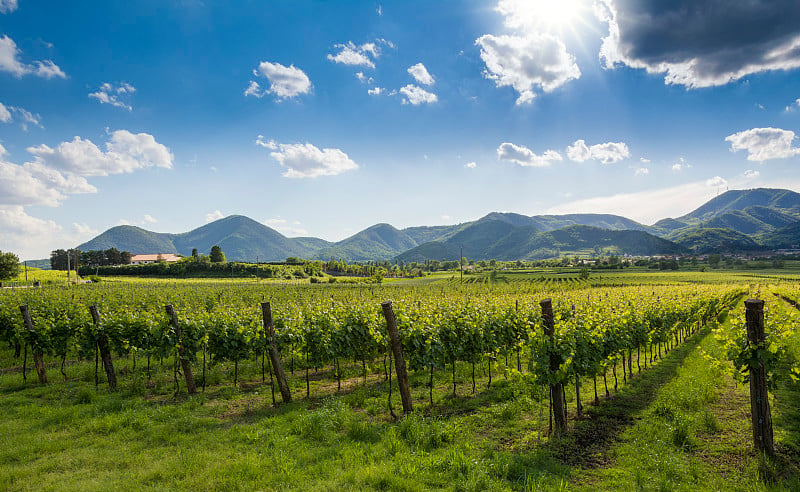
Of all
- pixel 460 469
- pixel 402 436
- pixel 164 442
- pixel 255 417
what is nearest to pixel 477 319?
pixel 402 436

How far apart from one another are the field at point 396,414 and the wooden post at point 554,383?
5.4 inches

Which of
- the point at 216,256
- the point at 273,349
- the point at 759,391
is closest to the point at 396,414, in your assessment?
the point at 273,349

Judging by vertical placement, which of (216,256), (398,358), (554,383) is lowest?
(554,383)

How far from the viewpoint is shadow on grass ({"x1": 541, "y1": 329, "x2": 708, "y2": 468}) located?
21.7 ft

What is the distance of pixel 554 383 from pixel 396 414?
3929 mm

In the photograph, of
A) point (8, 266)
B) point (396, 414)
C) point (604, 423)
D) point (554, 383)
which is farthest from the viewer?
point (8, 266)

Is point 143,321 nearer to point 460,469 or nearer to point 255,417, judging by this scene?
point 255,417

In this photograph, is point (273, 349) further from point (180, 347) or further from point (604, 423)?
point (604, 423)

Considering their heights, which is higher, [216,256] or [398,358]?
[216,256]

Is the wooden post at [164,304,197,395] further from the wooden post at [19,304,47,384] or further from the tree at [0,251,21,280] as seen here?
the tree at [0,251,21,280]

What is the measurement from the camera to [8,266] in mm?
74375

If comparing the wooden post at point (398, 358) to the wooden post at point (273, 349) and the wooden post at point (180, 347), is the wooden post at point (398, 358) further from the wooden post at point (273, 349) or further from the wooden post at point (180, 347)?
the wooden post at point (180, 347)

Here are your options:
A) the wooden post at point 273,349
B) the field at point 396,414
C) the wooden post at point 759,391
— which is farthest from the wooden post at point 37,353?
the wooden post at point 759,391

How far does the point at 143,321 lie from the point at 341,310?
20.6 ft
